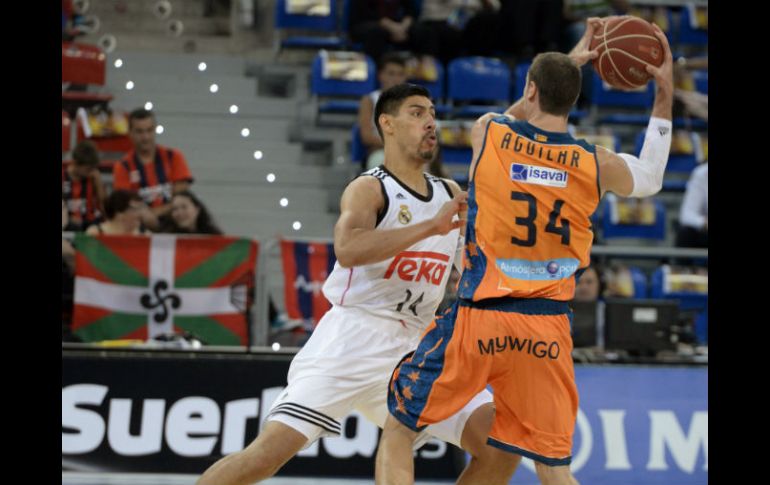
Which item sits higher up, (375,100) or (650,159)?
(375,100)

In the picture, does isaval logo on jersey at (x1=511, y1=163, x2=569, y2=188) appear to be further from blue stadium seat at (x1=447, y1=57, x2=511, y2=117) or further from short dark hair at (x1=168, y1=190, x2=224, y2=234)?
blue stadium seat at (x1=447, y1=57, x2=511, y2=117)

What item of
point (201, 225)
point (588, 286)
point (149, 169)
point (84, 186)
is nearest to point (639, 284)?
point (588, 286)

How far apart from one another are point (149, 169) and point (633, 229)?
5294 millimetres

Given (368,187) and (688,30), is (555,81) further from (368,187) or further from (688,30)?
(688,30)

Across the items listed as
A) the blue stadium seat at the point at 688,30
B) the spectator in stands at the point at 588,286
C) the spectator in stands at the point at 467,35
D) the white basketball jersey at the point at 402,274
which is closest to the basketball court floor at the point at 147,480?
the spectator in stands at the point at 588,286

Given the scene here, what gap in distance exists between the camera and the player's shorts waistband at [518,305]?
5188 mm

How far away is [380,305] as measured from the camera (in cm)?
590

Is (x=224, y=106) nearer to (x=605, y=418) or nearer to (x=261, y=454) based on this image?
(x=605, y=418)

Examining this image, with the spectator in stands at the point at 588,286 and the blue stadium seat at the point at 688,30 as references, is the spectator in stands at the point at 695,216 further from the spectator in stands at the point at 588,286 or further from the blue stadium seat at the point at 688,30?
the blue stadium seat at the point at 688,30

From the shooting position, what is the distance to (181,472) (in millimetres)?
8391

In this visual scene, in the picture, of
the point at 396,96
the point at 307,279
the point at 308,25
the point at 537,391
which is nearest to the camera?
the point at 537,391

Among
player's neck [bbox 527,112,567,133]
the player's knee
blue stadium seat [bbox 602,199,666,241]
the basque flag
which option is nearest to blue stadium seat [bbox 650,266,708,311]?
blue stadium seat [bbox 602,199,666,241]

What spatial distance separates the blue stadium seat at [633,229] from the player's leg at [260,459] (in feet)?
25.7
